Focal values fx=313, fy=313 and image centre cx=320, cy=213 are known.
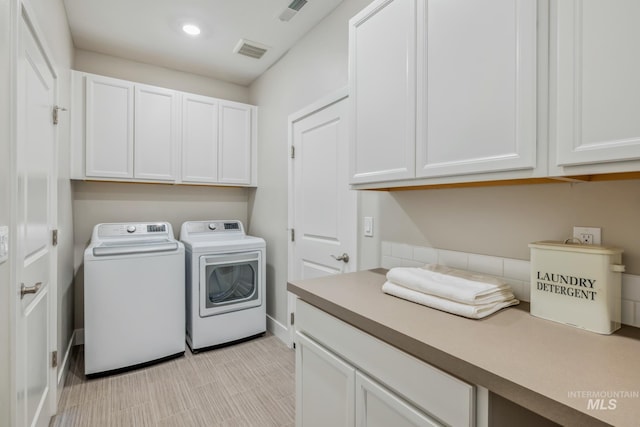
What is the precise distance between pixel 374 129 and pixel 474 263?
78cm

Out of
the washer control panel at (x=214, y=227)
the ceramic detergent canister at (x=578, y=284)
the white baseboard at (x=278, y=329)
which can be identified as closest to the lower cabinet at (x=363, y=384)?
the ceramic detergent canister at (x=578, y=284)

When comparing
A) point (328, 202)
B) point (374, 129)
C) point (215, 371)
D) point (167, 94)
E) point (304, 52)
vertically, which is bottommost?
point (215, 371)

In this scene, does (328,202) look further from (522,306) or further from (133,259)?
(133,259)

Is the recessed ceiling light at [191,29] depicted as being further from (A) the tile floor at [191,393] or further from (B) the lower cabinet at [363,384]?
(A) the tile floor at [191,393]

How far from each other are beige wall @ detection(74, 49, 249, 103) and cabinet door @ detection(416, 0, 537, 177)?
9.39 feet

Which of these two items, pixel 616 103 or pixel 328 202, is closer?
pixel 616 103

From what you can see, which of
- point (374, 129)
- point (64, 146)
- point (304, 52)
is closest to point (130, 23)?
point (64, 146)

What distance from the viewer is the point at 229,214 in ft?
12.2

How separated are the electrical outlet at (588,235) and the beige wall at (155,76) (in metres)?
3.52

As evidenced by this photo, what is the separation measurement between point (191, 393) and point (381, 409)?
1.69 m

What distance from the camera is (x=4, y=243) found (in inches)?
44.4

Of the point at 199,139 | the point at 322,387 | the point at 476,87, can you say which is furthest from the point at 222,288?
A: the point at 476,87

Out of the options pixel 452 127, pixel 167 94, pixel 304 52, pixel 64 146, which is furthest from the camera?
pixel 167 94

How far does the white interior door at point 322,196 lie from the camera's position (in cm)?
221
